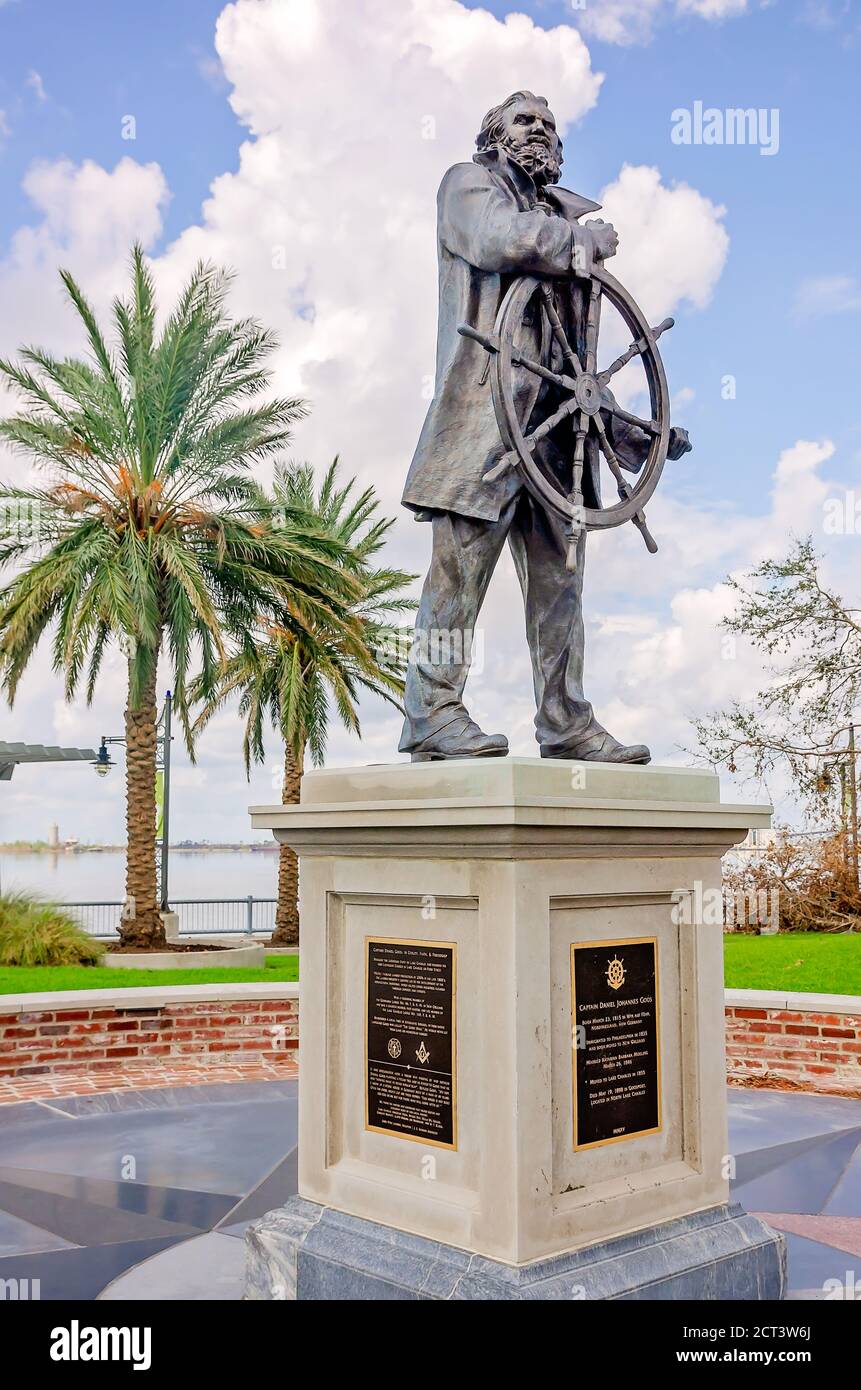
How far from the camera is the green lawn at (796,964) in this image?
11031 mm

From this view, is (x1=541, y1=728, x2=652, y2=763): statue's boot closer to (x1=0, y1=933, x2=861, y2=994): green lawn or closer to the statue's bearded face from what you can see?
the statue's bearded face

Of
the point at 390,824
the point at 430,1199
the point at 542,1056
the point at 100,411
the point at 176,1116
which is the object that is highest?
the point at 100,411

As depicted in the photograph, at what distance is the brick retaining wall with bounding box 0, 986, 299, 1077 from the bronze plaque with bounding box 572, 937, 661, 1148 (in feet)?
15.4

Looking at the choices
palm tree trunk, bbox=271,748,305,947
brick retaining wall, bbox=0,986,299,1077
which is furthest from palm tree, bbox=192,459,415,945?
brick retaining wall, bbox=0,986,299,1077

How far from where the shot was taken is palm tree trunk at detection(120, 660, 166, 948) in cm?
1761

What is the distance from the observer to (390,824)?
379 centimetres

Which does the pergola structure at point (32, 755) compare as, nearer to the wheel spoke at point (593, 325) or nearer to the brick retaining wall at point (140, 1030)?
the brick retaining wall at point (140, 1030)

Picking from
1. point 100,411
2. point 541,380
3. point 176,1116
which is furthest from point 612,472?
point 100,411

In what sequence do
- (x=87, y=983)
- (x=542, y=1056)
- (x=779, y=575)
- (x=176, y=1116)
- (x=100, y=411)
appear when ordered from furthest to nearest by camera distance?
(x=779, y=575), (x=100, y=411), (x=87, y=983), (x=176, y=1116), (x=542, y=1056)

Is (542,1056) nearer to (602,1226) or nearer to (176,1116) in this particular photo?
(602,1226)

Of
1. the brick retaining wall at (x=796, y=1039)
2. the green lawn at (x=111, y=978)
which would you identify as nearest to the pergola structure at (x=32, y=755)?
the green lawn at (x=111, y=978)

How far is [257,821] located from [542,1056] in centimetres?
125

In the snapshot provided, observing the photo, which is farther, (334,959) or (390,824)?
(334,959)

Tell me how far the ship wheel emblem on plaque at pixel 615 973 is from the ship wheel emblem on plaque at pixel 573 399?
4.28ft
